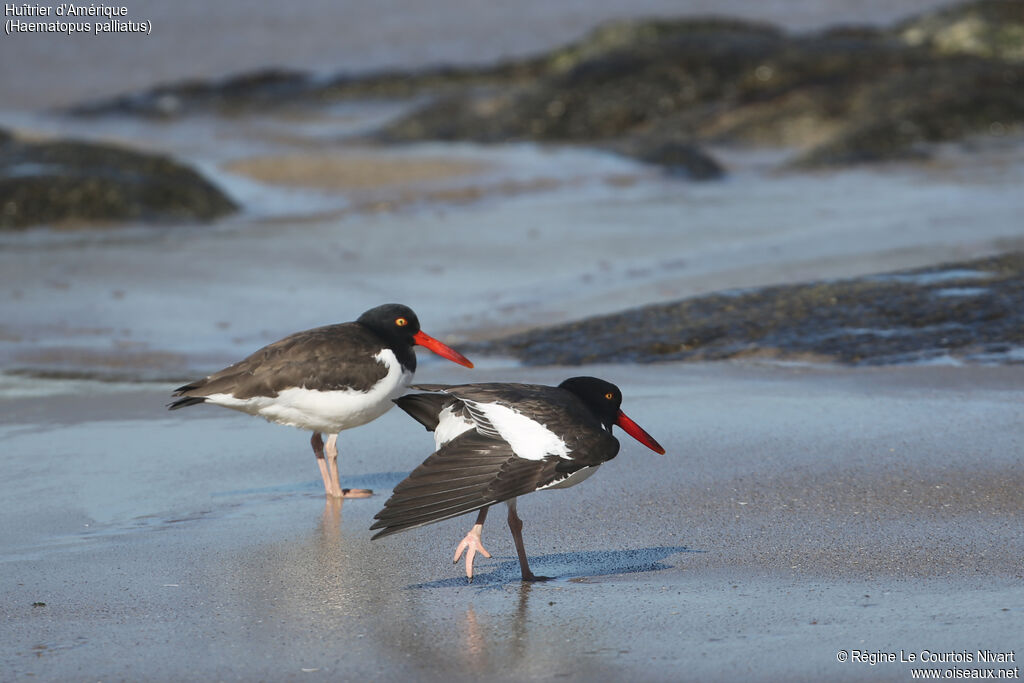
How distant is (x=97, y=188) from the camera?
45.2 ft

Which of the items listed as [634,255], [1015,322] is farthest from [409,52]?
[1015,322]

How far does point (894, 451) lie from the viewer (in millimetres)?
5195

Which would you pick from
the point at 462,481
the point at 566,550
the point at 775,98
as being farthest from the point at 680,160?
the point at 462,481

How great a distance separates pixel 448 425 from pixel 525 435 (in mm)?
388

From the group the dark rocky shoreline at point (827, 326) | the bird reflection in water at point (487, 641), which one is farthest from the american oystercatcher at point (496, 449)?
the dark rocky shoreline at point (827, 326)

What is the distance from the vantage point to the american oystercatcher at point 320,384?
514cm

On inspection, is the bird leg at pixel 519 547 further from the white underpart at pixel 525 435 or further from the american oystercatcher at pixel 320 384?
the american oystercatcher at pixel 320 384

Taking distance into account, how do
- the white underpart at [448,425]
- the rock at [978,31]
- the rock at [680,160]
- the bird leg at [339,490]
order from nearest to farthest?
the white underpart at [448,425], the bird leg at [339,490], the rock at [680,160], the rock at [978,31]

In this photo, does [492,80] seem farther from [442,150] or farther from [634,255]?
[634,255]

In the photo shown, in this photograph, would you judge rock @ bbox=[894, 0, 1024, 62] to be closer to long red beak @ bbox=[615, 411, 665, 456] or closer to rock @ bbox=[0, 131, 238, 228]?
rock @ bbox=[0, 131, 238, 228]

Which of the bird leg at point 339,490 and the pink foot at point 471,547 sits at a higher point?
the bird leg at point 339,490

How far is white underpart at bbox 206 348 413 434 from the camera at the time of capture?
202 inches

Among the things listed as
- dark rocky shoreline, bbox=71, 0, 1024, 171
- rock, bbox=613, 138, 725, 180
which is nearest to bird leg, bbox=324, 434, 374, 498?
rock, bbox=613, 138, 725, 180

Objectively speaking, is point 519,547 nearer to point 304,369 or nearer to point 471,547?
point 471,547
